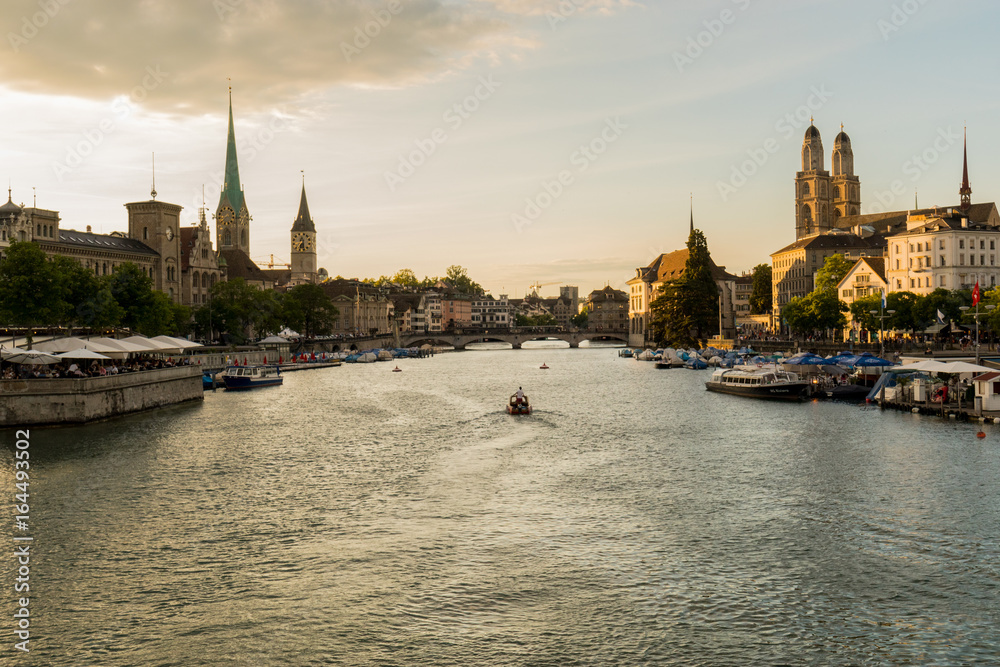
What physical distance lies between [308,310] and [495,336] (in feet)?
163

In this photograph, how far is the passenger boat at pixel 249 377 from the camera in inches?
3305

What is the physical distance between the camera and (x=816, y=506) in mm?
29438

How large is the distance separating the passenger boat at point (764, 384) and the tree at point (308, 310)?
259 ft

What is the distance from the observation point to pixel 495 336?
18662cm

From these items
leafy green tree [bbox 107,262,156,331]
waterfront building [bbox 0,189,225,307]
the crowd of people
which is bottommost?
the crowd of people

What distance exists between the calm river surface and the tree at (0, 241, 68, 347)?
25.0 m

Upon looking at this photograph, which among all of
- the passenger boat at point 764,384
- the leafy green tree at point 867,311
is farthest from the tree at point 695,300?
the passenger boat at point 764,384

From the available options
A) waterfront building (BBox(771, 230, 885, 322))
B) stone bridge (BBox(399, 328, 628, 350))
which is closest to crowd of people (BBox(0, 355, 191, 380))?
stone bridge (BBox(399, 328, 628, 350))

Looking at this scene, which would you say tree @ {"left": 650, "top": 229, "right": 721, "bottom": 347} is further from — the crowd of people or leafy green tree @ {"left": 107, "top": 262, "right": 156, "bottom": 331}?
the crowd of people

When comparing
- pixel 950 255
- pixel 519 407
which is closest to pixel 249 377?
pixel 519 407

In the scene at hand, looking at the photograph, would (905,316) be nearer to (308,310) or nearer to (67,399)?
(67,399)

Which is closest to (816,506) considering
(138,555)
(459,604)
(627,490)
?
(627,490)

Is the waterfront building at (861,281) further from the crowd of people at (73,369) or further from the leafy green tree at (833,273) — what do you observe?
the crowd of people at (73,369)

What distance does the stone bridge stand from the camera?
599 ft
